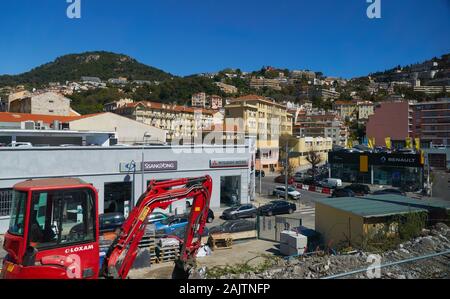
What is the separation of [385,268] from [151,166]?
59.8 ft

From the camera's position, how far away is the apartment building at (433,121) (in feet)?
268

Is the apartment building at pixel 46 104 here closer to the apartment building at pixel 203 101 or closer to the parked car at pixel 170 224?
the parked car at pixel 170 224

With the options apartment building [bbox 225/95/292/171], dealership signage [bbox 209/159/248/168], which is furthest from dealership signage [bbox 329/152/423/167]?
dealership signage [bbox 209/159/248/168]

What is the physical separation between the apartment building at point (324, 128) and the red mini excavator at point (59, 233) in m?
98.3

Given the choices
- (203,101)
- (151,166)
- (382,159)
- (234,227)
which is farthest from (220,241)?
(203,101)

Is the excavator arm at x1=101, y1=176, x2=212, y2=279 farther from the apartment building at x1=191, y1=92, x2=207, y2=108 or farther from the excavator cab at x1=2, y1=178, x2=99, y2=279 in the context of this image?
the apartment building at x1=191, y1=92, x2=207, y2=108

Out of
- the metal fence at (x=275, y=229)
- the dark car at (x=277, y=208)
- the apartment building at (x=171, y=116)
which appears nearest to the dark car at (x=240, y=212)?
the dark car at (x=277, y=208)

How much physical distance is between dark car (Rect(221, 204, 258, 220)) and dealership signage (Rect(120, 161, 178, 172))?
4812 millimetres

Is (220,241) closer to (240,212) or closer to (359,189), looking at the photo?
(240,212)

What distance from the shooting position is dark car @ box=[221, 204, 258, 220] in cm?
2412

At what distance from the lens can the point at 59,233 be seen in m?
7.21

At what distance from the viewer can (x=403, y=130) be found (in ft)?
295
